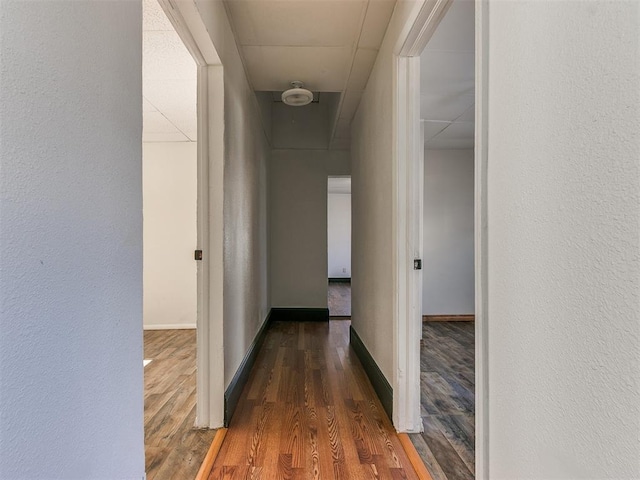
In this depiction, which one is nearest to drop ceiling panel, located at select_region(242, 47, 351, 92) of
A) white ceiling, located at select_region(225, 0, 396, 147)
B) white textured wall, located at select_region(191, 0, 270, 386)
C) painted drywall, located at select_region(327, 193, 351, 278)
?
white ceiling, located at select_region(225, 0, 396, 147)

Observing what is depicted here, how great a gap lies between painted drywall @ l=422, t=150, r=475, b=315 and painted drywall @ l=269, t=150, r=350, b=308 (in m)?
1.18

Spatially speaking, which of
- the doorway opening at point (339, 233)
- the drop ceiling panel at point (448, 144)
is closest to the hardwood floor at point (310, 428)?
the drop ceiling panel at point (448, 144)

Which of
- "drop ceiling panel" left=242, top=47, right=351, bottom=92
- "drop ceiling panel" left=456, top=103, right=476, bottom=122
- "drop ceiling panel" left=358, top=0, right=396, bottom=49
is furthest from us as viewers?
"drop ceiling panel" left=456, top=103, right=476, bottom=122

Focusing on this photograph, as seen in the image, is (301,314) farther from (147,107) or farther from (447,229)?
(147,107)

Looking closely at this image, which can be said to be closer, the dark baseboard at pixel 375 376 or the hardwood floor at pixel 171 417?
the hardwood floor at pixel 171 417

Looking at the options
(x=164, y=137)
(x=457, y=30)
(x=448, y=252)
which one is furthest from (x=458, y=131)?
(x=164, y=137)

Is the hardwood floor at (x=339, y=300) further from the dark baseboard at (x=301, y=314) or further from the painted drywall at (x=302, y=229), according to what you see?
the painted drywall at (x=302, y=229)

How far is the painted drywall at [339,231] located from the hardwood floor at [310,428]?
258 inches

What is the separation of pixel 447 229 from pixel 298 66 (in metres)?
2.97

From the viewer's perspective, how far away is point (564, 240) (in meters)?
0.66

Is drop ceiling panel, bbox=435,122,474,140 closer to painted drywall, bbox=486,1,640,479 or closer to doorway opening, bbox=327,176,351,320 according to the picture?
painted drywall, bbox=486,1,640,479

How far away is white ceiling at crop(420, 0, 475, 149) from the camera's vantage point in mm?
1976

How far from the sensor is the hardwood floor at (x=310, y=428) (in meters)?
1.52

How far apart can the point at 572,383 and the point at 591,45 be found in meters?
0.61
